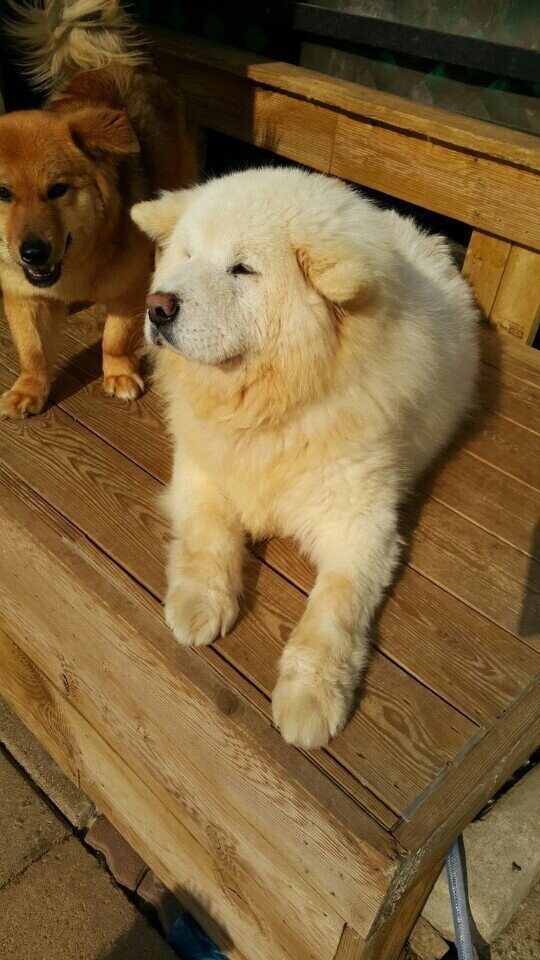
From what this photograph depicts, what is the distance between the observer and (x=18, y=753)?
8.47 feet

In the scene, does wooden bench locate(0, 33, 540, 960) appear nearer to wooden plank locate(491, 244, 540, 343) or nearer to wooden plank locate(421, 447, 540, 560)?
wooden plank locate(421, 447, 540, 560)

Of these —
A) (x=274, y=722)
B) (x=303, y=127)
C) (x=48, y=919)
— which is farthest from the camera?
(x=303, y=127)

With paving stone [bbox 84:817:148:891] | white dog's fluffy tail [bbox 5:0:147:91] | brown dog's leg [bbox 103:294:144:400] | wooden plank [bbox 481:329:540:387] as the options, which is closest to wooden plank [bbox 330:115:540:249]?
wooden plank [bbox 481:329:540:387]

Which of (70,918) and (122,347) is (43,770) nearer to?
(70,918)

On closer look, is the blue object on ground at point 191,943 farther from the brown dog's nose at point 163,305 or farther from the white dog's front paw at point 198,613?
the brown dog's nose at point 163,305

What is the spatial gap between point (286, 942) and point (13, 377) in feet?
6.62

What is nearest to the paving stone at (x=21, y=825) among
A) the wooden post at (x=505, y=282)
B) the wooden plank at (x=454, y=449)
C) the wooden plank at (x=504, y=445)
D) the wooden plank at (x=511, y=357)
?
the wooden plank at (x=454, y=449)

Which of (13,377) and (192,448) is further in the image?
(13,377)

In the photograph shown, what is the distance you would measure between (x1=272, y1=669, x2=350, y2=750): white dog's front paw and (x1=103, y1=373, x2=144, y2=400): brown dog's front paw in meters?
1.31

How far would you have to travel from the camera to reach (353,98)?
9.05ft

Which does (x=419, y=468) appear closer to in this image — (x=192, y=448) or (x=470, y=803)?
(x=192, y=448)

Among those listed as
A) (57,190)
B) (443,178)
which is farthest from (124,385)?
(443,178)

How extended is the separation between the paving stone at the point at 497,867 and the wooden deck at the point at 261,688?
56 cm

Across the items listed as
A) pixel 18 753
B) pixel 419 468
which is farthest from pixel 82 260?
pixel 18 753
